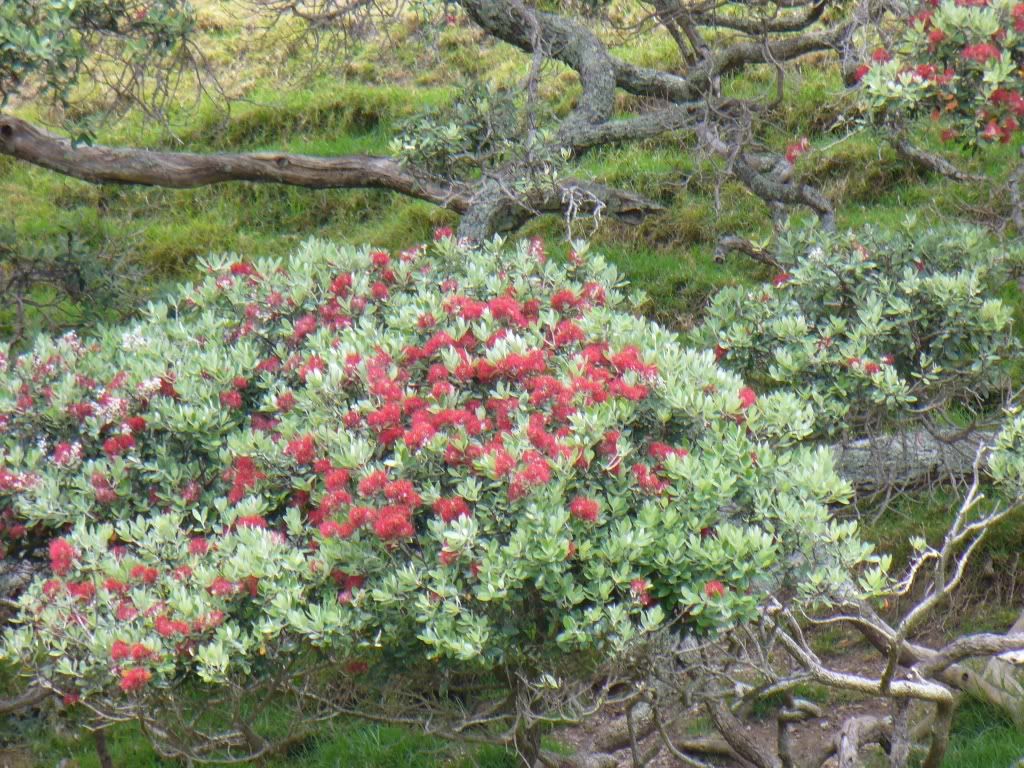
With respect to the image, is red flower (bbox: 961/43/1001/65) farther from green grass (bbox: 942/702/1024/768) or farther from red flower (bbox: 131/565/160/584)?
red flower (bbox: 131/565/160/584)

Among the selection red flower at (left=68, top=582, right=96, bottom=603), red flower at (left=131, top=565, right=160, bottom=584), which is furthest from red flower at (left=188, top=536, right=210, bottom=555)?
red flower at (left=68, top=582, right=96, bottom=603)

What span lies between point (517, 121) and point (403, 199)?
355 centimetres

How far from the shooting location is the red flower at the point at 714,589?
3.56 m

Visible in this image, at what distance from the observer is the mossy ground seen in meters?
6.51

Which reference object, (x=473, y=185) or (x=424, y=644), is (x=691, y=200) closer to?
(x=473, y=185)

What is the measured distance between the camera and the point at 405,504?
375 cm

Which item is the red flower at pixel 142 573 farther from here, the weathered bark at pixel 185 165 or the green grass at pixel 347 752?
the weathered bark at pixel 185 165

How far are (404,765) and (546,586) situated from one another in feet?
7.44

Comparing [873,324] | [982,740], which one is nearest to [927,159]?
[873,324]

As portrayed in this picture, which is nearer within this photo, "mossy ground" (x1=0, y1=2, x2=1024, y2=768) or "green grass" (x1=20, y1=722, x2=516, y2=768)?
"green grass" (x1=20, y1=722, x2=516, y2=768)

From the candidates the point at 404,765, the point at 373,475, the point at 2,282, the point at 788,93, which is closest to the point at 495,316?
the point at 373,475

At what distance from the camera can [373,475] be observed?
3.75 metres

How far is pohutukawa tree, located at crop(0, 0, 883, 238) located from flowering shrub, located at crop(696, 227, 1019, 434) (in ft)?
3.35

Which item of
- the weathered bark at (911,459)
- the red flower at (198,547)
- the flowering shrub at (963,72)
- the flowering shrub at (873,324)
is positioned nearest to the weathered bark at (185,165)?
the flowering shrub at (873,324)
